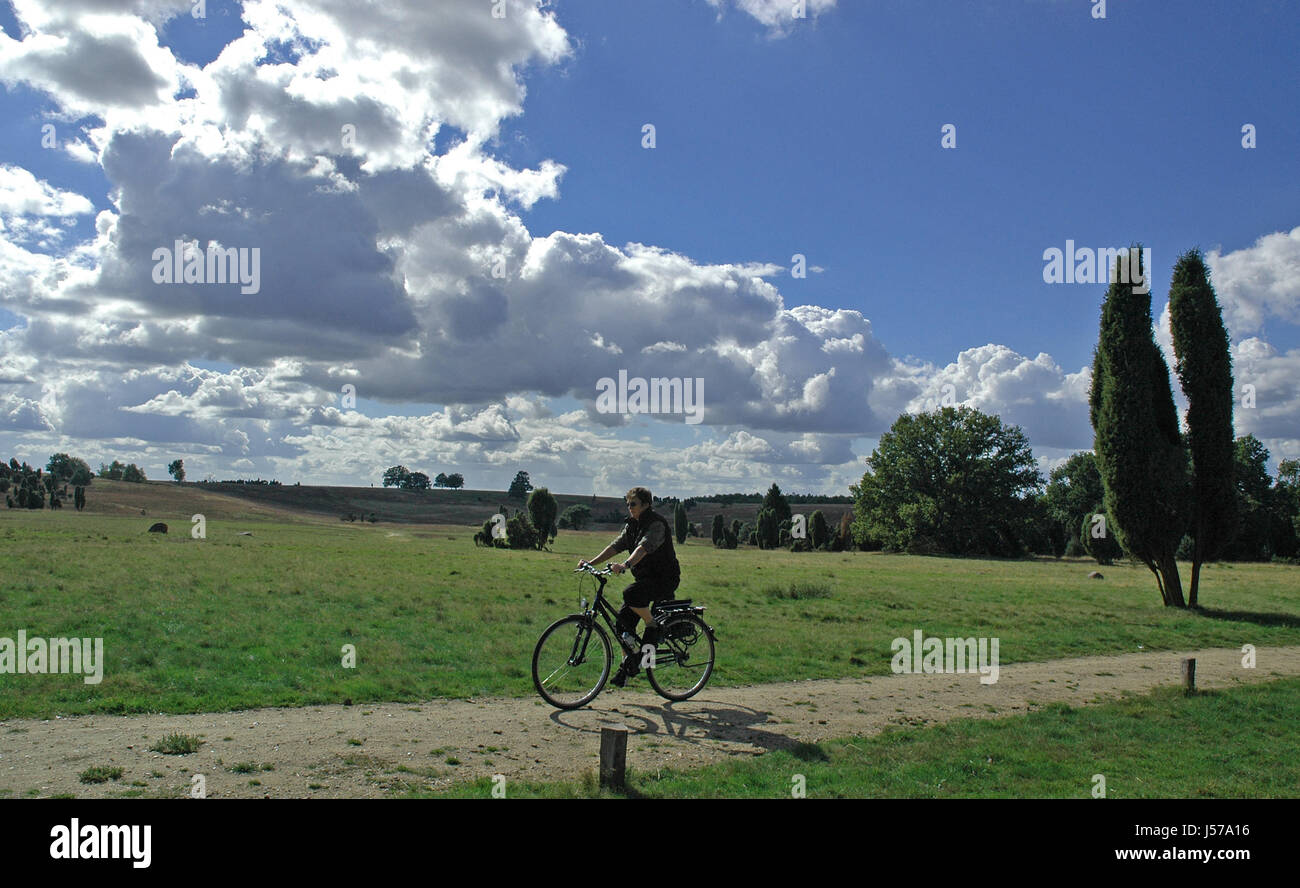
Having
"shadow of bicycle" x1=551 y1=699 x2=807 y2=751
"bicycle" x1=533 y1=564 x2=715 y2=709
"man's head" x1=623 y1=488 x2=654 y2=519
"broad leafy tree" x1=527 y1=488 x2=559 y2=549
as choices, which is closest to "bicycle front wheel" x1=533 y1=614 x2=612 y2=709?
"bicycle" x1=533 y1=564 x2=715 y2=709

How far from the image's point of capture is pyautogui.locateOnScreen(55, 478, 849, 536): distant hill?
357ft

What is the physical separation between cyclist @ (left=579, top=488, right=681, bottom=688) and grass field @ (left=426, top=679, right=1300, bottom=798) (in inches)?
90.0

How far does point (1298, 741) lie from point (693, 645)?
7032mm

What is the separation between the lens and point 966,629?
710 inches

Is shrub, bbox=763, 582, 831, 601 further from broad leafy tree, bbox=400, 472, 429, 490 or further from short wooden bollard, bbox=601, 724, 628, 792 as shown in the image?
broad leafy tree, bbox=400, 472, 429, 490

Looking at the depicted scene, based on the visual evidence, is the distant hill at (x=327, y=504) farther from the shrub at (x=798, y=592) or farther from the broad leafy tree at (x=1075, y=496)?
the shrub at (x=798, y=592)

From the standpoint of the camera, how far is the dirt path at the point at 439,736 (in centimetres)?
614

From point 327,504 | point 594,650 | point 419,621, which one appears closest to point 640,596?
point 594,650

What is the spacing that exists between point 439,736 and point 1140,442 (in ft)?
79.2

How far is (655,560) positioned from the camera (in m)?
9.24

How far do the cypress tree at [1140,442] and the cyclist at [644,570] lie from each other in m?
21.0

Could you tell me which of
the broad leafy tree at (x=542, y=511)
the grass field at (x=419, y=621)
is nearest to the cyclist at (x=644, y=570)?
the grass field at (x=419, y=621)
